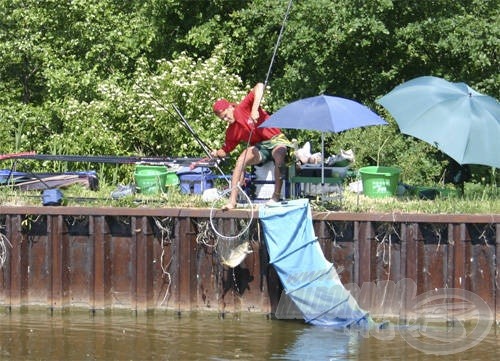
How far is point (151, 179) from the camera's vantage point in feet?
46.8

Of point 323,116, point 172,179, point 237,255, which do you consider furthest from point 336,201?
point 172,179

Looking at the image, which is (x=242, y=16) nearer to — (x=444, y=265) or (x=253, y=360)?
→ (x=444, y=265)

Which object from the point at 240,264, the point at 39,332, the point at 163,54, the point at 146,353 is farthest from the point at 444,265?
the point at 163,54

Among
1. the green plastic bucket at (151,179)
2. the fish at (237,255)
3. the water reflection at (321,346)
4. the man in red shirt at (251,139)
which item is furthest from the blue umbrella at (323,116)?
the water reflection at (321,346)

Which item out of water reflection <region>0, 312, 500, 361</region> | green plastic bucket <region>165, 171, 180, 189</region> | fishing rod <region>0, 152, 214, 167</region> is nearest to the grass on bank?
green plastic bucket <region>165, 171, 180, 189</region>

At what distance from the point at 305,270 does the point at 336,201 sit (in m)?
1.15

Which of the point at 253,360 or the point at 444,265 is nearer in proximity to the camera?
the point at 253,360

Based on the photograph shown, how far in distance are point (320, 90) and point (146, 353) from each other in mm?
7296

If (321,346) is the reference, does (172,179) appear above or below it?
above

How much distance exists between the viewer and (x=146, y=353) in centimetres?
1195

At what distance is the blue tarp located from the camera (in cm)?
1283

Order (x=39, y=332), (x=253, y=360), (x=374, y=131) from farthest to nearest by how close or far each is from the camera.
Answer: (x=374, y=131)
(x=39, y=332)
(x=253, y=360)

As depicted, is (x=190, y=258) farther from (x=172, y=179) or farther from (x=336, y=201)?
(x=336, y=201)

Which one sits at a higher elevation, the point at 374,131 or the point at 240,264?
the point at 374,131
